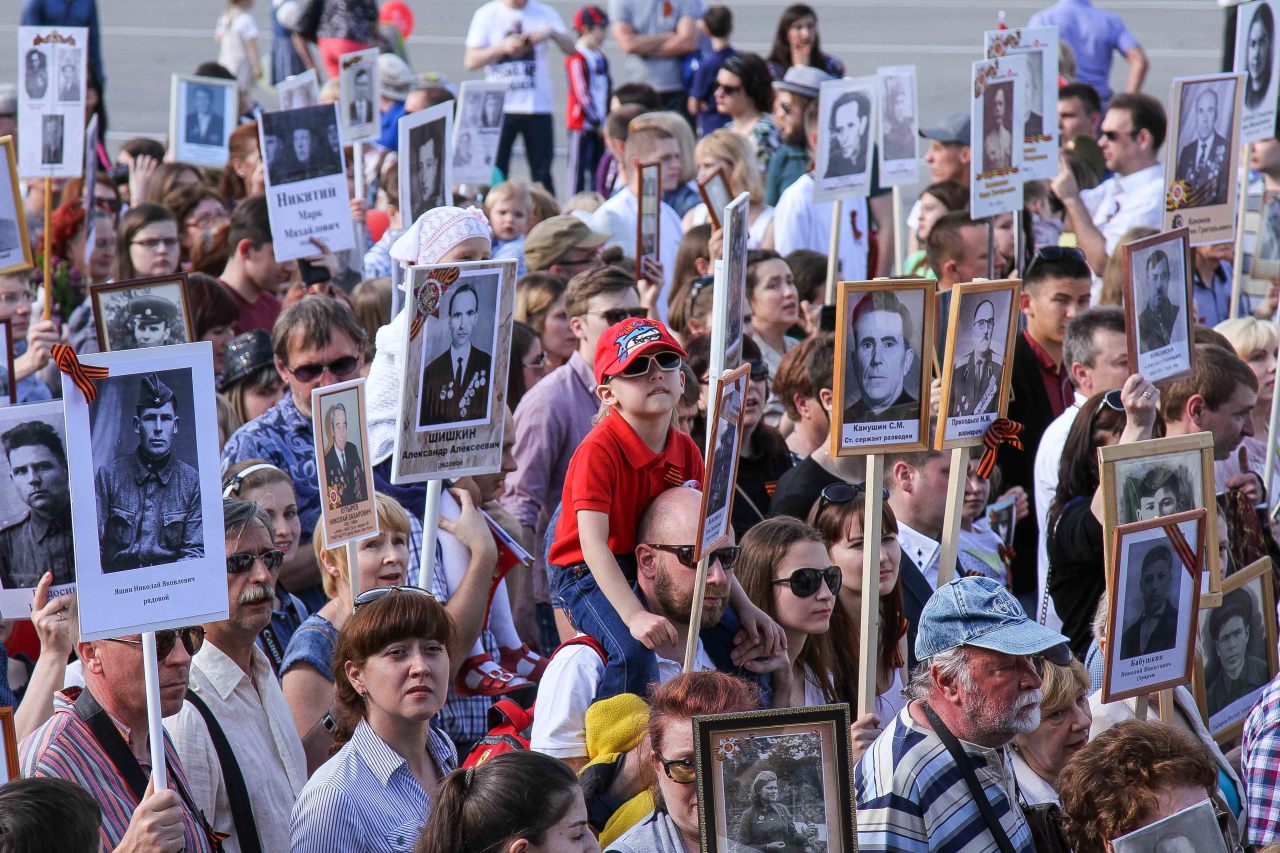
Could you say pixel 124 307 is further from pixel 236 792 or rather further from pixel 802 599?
pixel 802 599

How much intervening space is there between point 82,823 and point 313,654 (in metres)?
1.57

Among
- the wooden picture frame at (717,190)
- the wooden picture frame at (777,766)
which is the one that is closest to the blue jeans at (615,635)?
the wooden picture frame at (777,766)

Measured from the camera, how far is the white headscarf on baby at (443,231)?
5766 mm

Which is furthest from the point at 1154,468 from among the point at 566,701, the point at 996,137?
the point at 996,137

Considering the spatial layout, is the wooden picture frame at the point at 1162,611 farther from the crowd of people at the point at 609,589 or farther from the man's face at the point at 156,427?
the man's face at the point at 156,427

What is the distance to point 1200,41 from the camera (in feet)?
65.3

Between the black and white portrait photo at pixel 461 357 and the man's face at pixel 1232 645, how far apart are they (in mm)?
2153

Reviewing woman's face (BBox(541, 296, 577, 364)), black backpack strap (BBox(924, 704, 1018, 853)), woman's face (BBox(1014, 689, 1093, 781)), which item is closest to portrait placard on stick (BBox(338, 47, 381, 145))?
woman's face (BBox(541, 296, 577, 364))

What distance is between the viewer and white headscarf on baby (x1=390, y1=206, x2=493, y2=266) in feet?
18.9

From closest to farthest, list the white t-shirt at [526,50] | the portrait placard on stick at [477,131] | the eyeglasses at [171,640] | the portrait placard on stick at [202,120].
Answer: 1. the eyeglasses at [171,640]
2. the portrait placard on stick at [477,131]
3. the portrait placard on stick at [202,120]
4. the white t-shirt at [526,50]

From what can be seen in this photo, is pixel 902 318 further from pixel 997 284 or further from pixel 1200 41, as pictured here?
pixel 1200 41

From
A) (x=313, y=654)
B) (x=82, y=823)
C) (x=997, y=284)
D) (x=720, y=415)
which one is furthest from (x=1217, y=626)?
(x=82, y=823)

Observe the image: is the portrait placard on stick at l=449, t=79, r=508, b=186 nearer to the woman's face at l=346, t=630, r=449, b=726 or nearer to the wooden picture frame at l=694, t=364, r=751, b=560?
the wooden picture frame at l=694, t=364, r=751, b=560

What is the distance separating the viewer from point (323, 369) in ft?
18.1
